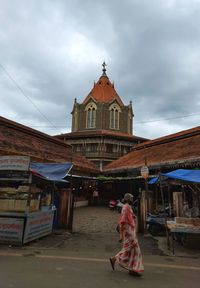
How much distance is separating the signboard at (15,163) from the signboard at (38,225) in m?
1.50

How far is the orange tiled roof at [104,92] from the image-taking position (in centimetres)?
4281

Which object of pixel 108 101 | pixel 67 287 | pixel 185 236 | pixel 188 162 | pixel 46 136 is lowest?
pixel 67 287

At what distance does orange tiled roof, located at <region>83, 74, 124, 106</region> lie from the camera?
42.8m

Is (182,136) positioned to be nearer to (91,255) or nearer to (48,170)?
(48,170)

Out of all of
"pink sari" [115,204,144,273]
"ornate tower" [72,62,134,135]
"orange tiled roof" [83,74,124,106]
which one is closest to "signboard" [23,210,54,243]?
"pink sari" [115,204,144,273]

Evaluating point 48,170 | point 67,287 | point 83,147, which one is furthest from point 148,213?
point 83,147

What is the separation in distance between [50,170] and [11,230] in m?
2.37

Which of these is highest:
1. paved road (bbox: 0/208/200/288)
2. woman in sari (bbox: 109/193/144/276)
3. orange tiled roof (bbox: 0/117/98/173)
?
orange tiled roof (bbox: 0/117/98/173)

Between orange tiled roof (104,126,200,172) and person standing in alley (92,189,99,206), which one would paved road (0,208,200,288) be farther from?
person standing in alley (92,189,99,206)

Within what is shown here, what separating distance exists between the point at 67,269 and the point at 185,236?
4392 millimetres

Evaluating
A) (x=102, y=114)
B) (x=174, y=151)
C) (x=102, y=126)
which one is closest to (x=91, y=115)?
(x=102, y=114)

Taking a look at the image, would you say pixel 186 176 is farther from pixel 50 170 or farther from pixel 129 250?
pixel 50 170

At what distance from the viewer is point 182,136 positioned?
24516mm

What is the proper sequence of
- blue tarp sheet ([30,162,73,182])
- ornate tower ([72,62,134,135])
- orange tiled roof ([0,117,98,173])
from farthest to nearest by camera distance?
1. ornate tower ([72,62,134,135])
2. orange tiled roof ([0,117,98,173])
3. blue tarp sheet ([30,162,73,182])
